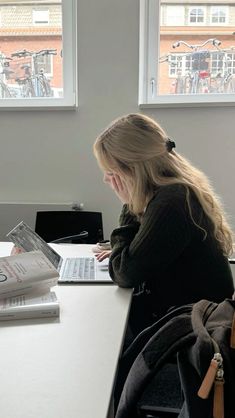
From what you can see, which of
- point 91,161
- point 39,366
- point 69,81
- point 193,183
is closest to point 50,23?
point 69,81

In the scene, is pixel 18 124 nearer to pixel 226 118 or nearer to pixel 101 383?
pixel 226 118

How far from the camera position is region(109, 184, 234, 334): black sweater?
131 centimetres

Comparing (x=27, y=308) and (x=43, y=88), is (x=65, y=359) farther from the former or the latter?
(x=43, y=88)

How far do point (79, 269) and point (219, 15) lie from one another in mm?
1926

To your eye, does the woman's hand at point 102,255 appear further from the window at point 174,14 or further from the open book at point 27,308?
the window at point 174,14

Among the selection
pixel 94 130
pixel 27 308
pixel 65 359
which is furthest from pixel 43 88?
pixel 65 359

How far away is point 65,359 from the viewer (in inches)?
37.2

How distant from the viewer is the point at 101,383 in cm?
86

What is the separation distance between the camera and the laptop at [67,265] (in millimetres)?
1452

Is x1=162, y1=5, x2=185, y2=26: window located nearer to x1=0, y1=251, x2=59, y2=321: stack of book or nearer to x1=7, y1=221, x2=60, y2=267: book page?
x1=7, y1=221, x2=60, y2=267: book page

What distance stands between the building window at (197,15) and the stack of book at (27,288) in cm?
199

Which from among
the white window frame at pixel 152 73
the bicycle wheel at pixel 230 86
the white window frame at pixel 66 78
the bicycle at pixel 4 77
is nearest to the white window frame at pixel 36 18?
the white window frame at pixel 66 78

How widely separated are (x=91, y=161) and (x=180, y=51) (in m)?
0.85

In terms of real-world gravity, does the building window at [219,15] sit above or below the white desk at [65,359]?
above
